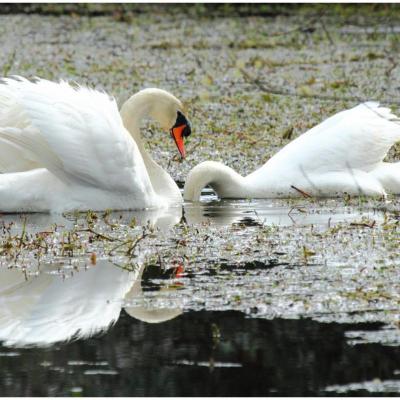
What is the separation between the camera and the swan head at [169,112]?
11125 millimetres

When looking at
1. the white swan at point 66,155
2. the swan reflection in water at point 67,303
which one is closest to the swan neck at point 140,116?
the white swan at point 66,155

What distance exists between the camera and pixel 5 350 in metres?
6.13

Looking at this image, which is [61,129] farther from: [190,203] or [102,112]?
[190,203]

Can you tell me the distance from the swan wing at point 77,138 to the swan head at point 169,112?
1076 mm

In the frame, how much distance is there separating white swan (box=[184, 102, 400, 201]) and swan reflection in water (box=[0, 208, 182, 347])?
2.62m

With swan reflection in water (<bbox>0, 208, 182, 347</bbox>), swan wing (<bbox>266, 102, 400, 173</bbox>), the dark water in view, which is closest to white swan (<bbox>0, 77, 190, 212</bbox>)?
swan wing (<bbox>266, 102, 400, 173</bbox>)

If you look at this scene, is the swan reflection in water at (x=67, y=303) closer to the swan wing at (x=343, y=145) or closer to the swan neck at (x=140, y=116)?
the swan neck at (x=140, y=116)

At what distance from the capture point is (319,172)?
429 inches

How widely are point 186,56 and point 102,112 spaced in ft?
41.2

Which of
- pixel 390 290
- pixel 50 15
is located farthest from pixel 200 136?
pixel 50 15

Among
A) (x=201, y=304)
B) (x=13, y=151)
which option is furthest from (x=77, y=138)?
(x=201, y=304)

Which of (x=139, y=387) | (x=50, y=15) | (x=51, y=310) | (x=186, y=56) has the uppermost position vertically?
(x=50, y=15)

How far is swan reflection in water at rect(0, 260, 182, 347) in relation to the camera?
6.47 m

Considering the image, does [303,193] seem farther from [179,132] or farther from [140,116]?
[140,116]
